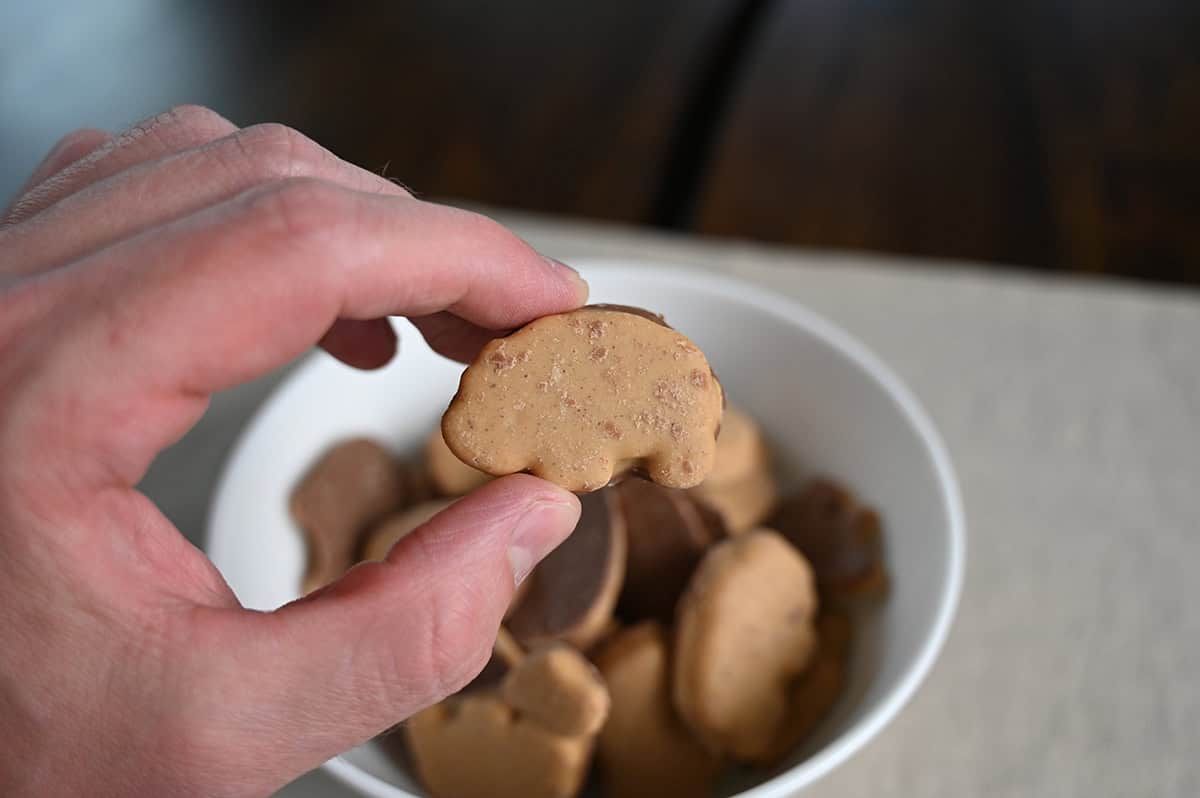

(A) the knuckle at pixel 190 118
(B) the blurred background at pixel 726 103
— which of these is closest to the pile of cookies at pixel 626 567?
(A) the knuckle at pixel 190 118

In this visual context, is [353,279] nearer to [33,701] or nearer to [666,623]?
[33,701]

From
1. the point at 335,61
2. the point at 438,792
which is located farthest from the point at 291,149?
the point at 335,61

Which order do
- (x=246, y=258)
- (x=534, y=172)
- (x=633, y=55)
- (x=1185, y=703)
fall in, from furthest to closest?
1. (x=633, y=55)
2. (x=534, y=172)
3. (x=1185, y=703)
4. (x=246, y=258)

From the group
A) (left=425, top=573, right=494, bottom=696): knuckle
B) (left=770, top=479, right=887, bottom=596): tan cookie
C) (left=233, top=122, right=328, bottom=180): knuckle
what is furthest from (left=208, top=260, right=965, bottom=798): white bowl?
(left=233, top=122, right=328, bottom=180): knuckle

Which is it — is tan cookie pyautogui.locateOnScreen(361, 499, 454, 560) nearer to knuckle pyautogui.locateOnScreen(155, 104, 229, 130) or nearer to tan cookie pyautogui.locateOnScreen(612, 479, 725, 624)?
tan cookie pyautogui.locateOnScreen(612, 479, 725, 624)

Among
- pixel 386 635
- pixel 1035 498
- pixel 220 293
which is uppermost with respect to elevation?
pixel 220 293

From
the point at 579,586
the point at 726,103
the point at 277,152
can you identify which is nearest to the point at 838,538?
the point at 579,586

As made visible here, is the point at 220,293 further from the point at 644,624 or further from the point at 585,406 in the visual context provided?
the point at 644,624

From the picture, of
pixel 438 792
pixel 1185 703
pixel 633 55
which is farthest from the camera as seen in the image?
pixel 633 55
